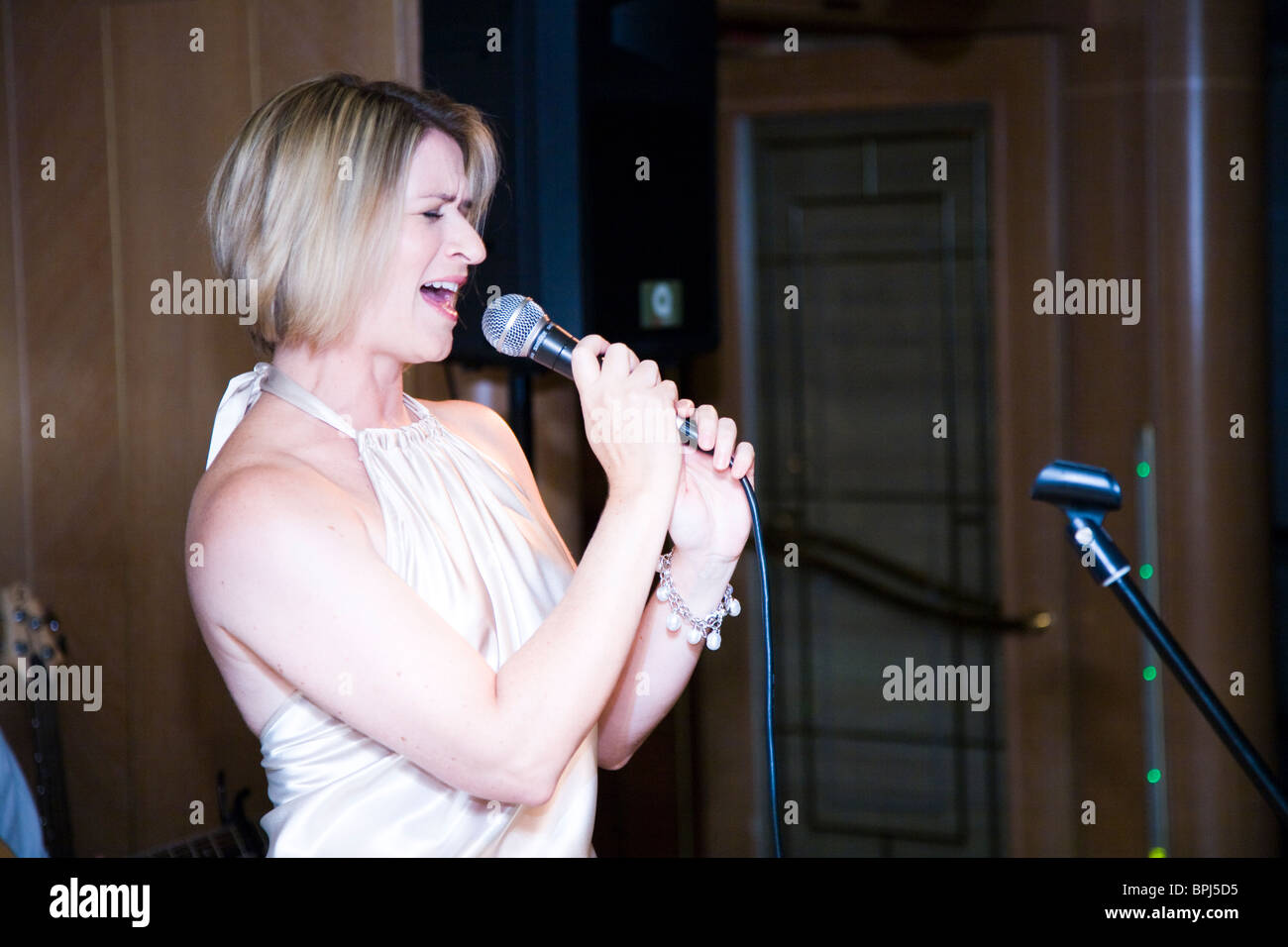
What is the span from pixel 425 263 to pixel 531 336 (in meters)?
0.13

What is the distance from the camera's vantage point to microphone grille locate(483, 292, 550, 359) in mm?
1202

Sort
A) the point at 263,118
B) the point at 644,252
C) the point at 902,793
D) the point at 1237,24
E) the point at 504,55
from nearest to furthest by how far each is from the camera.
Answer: the point at 263,118
the point at 504,55
the point at 644,252
the point at 1237,24
the point at 902,793

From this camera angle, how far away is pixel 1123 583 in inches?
47.1

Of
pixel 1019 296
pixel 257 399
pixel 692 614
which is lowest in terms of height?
pixel 692 614

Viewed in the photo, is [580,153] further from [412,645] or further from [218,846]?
[218,846]

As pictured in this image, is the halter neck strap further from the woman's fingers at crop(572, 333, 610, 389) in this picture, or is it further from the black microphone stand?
the black microphone stand

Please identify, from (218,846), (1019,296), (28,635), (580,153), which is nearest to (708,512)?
(580,153)

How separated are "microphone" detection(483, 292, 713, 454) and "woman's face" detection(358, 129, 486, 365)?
5 cm

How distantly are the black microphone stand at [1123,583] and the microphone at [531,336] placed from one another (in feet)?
1.18

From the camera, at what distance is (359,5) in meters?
1.91
